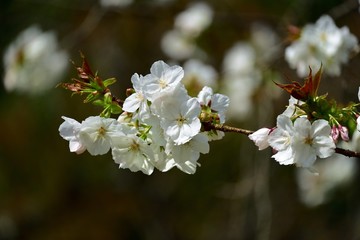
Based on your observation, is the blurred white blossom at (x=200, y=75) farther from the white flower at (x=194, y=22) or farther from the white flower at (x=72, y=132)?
the white flower at (x=72, y=132)

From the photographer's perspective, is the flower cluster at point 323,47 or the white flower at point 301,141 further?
the flower cluster at point 323,47

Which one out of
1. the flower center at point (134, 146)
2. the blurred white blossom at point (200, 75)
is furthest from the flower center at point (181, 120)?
the blurred white blossom at point (200, 75)

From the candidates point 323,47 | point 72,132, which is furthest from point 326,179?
point 72,132

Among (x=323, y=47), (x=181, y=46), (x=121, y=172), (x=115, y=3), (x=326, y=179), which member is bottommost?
(x=121, y=172)

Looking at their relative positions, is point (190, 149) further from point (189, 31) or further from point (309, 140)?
point (189, 31)

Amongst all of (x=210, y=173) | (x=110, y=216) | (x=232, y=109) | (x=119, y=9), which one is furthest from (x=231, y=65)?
(x=110, y=216)

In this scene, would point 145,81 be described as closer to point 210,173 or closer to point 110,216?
point 210,173

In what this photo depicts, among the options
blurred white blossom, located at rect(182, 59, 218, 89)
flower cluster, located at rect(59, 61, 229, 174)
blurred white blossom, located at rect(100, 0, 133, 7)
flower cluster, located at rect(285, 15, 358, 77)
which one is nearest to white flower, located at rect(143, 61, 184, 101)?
flower cluster, located at rect(59, 61, 229, 174)
